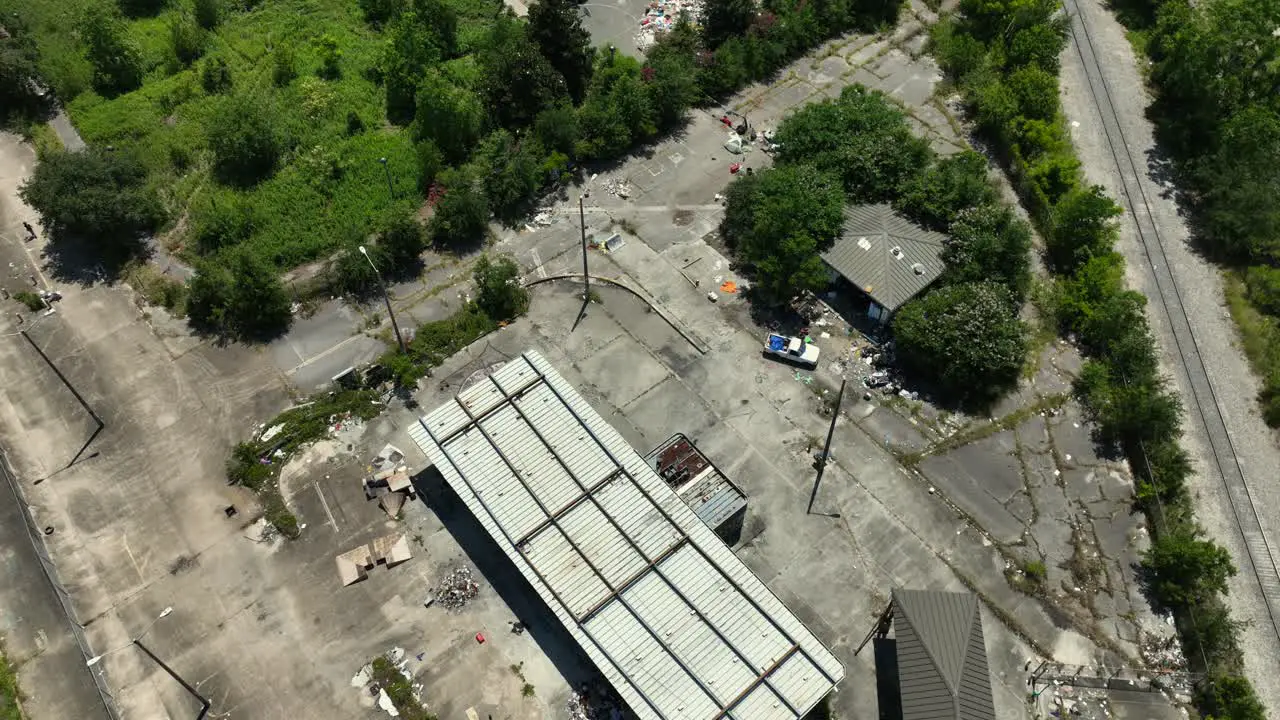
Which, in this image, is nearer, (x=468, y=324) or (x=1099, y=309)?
(x=1099, y=309)

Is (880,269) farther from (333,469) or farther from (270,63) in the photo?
(270,63)

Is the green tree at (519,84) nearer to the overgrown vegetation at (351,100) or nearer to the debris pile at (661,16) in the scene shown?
the overgrown vegetation at (351,100)

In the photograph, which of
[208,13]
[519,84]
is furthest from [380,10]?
[519,84]

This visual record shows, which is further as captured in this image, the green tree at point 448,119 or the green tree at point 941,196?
the green tree at point 448,119

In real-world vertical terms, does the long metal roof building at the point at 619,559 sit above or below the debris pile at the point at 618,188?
below

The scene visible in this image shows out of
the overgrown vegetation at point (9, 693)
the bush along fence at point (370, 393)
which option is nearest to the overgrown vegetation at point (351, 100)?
the bush along fence at point (370, 393)

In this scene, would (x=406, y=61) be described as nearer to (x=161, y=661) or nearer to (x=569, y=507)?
(x=569, y=507)
